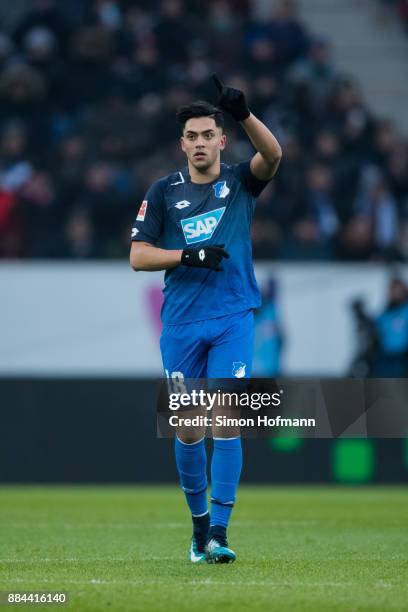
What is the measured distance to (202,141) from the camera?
6707 mm

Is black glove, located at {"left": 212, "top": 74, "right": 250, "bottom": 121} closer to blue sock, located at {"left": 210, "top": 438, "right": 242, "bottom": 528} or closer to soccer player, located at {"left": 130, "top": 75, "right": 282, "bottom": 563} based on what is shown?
soccer player, located at {"left": 130, "top": 75, "right": 282, "bottom": 563}

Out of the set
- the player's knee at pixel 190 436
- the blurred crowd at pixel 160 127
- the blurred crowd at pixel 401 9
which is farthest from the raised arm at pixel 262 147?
the blurred crowd at pixel 401 9

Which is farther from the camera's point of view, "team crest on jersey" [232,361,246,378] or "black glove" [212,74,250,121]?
"team crest on jersey" [232,361,246,378]

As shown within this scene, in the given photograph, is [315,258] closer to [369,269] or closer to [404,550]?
[369,269]

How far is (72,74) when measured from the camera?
1708 cm

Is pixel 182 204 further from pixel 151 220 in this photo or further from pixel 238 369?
pixel 238 369

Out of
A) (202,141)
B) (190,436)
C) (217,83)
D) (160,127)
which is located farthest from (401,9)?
(190,436)

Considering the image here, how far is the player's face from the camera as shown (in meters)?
6.70

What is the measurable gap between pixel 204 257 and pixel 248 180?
24.5 inches

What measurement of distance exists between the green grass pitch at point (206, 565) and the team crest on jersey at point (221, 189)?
187 cm

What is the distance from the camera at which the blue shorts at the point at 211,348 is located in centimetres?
662

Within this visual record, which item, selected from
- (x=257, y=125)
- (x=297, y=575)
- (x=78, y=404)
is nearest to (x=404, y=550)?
(x=297, y=575)

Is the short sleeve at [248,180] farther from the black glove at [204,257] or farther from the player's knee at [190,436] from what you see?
the player's knee at [190,436]

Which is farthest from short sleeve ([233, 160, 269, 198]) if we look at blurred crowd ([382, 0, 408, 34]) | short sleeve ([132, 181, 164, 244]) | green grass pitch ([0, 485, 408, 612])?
blurred crowd ([382, 0, 408, 34])
